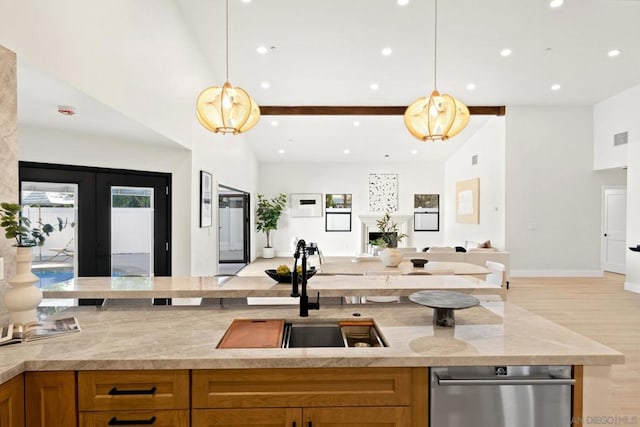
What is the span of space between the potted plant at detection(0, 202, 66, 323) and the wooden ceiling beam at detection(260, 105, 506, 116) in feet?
20.0

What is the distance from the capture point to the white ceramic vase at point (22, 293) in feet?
5.42

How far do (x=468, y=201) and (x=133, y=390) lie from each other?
29.1 feet

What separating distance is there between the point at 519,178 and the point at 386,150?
11.4 ft

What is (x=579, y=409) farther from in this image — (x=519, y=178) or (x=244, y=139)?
(x=244, y=139)

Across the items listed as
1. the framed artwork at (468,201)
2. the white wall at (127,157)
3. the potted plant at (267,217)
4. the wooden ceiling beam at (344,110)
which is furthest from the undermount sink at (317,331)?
the potted plant at (267,217)

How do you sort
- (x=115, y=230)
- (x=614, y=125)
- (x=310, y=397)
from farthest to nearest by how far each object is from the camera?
(x=614, y=125) → (x=115, y=230) → (x=310, y=397)

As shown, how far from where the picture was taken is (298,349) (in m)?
1.47

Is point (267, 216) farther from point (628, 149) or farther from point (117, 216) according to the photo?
point (628, 149)

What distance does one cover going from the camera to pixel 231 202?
27.8 feet

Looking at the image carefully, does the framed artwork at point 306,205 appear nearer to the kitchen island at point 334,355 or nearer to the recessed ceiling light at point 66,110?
the recessed ceiling light at point 66,110

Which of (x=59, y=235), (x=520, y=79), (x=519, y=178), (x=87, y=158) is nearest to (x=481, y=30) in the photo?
(x=520, y=79)

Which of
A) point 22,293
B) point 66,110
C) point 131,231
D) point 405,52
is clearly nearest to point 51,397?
point 22,293

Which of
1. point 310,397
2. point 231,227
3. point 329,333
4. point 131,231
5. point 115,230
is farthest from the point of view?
point 231,227

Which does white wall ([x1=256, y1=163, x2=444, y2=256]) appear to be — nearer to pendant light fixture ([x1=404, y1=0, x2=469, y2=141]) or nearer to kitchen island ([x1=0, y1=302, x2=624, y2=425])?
pendant light fixture ([x1=404, y1=0, x2=469, y2=141])
